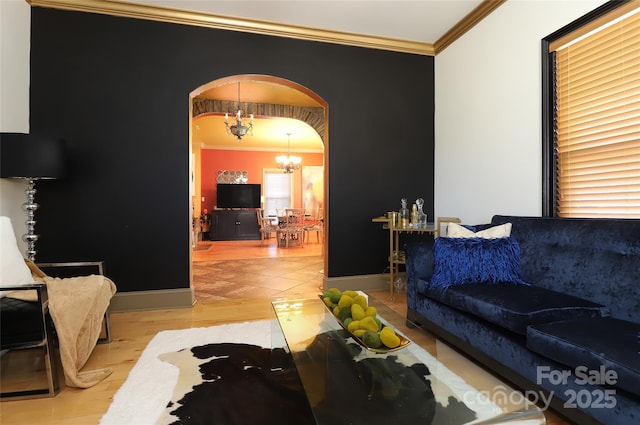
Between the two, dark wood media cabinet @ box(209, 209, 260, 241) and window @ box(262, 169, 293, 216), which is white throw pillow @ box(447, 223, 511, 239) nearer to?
dark wood media cabinet @ box(209, 209, 260, 241)

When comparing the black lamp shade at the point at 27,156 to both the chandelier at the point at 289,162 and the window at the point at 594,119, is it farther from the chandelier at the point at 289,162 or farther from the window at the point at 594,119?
the chandelier at the point at 289,162

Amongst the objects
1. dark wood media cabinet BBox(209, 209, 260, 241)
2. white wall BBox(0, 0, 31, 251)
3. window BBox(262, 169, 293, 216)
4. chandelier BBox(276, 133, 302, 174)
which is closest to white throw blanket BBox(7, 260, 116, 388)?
white wall BBox(0, 0, 31, 251)

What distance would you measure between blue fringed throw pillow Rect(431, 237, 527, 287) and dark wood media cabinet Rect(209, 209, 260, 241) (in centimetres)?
822

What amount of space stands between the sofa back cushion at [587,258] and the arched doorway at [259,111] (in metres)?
2.13

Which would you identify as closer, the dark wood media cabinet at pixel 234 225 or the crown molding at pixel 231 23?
the crown molding at pixel 231 23

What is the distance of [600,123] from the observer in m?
2.40

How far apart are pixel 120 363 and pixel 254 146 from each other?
9.12m

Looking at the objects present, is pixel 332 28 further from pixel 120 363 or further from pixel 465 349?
pixel 120 363

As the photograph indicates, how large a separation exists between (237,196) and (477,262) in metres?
8.87

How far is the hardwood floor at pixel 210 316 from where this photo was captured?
165cm

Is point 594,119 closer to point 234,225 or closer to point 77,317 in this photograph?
point 77,317

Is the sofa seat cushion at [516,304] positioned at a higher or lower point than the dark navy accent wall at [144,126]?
lower

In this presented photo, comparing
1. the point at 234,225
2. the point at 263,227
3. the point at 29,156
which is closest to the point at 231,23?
the point at 29,156

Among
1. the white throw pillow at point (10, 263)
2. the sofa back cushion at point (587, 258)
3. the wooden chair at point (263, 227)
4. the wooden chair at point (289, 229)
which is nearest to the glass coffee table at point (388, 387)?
the sofa back cushion at point (587, 258)
